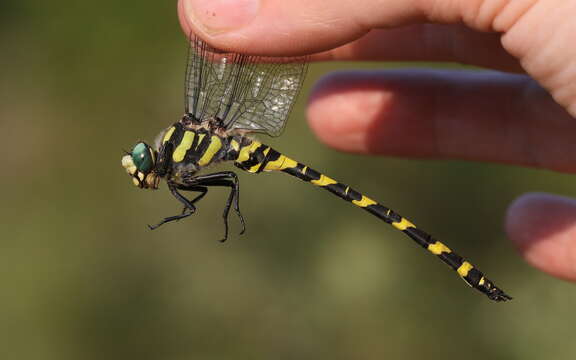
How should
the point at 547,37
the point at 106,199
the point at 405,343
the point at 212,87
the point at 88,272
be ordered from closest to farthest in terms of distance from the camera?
the point at 547,37 → the point at 212,87 → the point at 405,343 → the point at 88,272 → the point at 106,199

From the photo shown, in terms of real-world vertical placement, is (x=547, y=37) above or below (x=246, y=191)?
above

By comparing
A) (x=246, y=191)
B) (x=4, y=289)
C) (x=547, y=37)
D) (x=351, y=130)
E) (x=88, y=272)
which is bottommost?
(x=4, y=289)

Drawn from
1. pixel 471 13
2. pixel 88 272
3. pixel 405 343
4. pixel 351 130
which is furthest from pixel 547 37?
pixel 88 272

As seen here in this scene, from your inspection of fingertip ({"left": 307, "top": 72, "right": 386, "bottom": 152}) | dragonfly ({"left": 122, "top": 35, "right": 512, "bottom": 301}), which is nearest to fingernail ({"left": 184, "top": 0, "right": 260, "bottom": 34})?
dragonfly ({"left": 122, "top": 35, "right": 512, "bottom": 301})

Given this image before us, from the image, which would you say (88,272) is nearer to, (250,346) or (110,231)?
(110,231)

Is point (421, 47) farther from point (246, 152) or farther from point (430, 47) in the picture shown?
point (246, 152)
